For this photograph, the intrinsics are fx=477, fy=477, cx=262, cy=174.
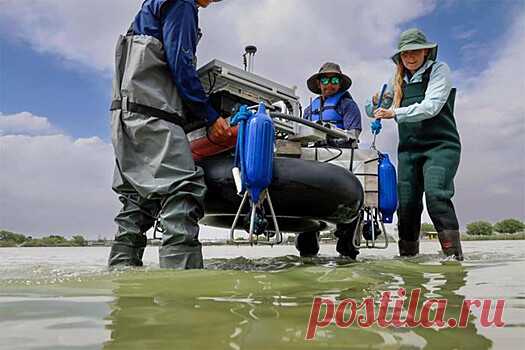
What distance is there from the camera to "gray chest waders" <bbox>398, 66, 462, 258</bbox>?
3.61m

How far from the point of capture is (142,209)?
307 cm

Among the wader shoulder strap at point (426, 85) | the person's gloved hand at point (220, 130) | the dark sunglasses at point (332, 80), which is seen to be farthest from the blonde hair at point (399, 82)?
the person's gloved hand at point (220, 130)

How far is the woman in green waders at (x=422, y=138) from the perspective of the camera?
11.8 ft

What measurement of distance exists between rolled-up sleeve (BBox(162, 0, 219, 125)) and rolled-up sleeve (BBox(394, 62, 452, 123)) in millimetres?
1651

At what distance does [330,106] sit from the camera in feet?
16.3

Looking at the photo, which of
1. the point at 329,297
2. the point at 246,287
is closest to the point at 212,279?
the point at 246,287

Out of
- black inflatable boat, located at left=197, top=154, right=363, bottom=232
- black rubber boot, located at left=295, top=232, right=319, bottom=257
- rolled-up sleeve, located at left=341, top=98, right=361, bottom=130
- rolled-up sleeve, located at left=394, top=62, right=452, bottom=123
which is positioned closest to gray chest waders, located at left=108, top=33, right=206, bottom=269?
black inflatable boat, located at left=197, top=154, right=363, bottom=232

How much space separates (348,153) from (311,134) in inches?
19.6


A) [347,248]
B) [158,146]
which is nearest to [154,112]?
[158,146]

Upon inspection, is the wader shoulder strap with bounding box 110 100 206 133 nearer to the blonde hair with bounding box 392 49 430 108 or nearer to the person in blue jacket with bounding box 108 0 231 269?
the person in blue jacket with bounding box 108 0 231 269

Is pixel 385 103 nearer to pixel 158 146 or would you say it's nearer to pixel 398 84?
pixel 398 84

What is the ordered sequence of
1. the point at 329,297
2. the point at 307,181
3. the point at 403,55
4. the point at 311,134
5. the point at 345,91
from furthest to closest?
the point at 345,91
the point at 403,55
the point at 311,134
the point at 307,181
the point at 329,297

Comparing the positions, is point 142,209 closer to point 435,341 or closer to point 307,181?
point 307,181

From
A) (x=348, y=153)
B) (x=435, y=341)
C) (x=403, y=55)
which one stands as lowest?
(x=435, y=341)
